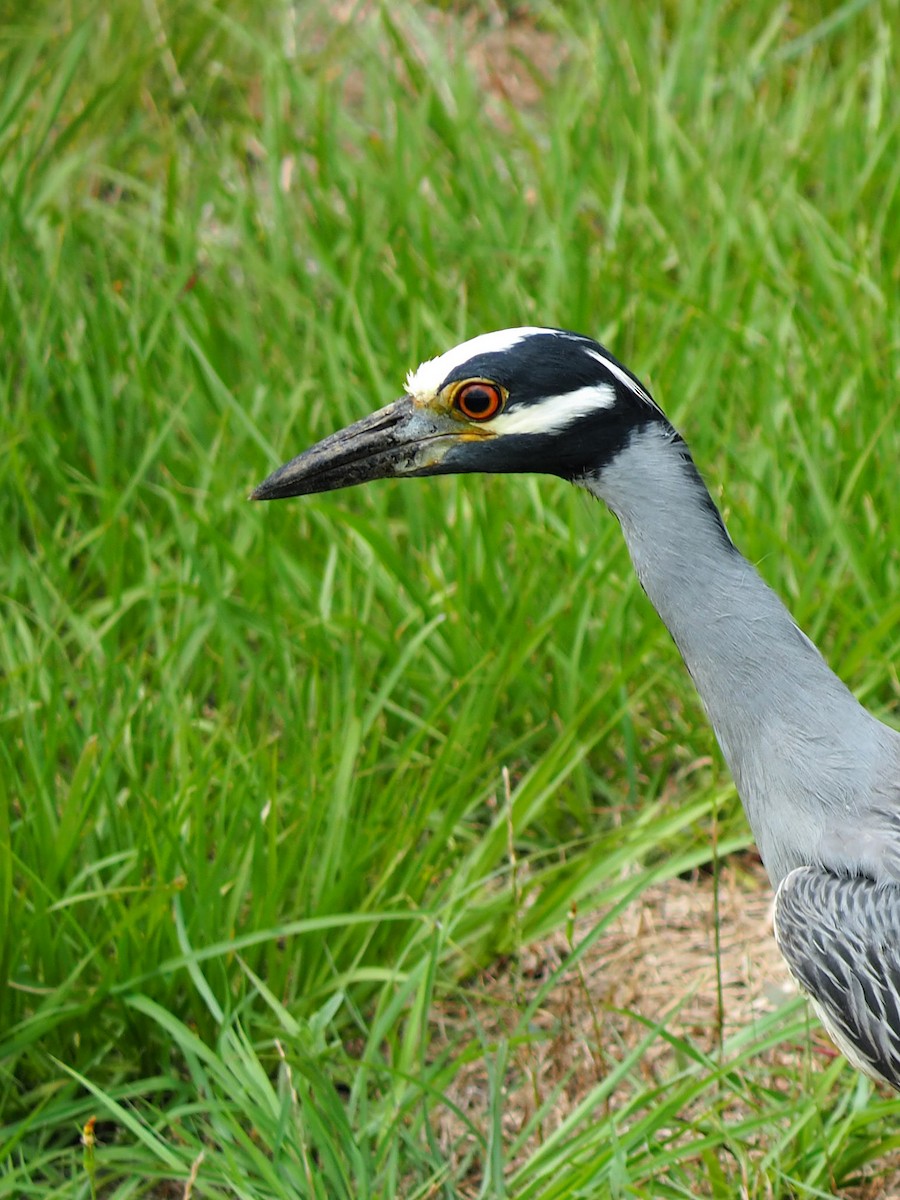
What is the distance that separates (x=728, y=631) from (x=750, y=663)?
0.22 feet

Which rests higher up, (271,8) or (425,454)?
(271,8)

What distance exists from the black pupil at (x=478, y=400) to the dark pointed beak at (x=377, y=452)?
0.16ft

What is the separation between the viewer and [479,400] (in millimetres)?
2502

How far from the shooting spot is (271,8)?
575cm

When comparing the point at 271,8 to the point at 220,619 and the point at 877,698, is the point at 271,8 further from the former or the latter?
the point at 877,698

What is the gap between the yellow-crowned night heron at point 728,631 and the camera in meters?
2.45

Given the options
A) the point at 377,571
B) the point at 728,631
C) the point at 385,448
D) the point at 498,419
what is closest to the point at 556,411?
the point at 498,419

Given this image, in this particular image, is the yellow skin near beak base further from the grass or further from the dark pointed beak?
the grass

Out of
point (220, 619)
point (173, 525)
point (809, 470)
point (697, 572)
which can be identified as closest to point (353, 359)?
point (173, 525)

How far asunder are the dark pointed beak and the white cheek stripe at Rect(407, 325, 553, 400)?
0.11 ft

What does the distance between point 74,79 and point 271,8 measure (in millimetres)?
863

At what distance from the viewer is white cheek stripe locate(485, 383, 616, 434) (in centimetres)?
244

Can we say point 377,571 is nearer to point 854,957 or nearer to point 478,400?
point 478,400

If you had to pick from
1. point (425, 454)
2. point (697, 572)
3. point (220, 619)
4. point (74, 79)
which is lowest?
point (220, 619)
